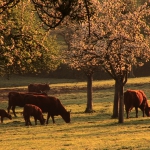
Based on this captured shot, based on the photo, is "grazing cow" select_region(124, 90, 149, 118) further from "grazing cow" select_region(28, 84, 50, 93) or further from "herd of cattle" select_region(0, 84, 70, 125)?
"grazing cow" select_region(28, 84, 50, 93)

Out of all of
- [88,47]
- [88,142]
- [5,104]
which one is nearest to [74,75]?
[5,104]

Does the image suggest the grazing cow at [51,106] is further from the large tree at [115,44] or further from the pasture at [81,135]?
the large tree at [115,44]

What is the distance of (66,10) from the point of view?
16609mm

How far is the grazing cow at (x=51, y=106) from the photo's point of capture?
3778 centimetres

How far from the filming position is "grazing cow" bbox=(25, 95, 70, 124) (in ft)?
124

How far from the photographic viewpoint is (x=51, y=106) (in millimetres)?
39125

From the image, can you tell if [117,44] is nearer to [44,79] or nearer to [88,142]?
[88,142]

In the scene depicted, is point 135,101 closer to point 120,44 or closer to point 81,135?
point 120,44

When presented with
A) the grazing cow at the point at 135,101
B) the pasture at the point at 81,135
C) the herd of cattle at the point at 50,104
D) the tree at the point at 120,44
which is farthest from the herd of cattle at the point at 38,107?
the grazing cow at the point at 135,101

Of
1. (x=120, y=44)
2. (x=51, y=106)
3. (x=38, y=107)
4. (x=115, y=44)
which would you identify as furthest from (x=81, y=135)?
(x=51, y=106)

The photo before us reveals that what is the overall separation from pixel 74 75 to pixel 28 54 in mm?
71157

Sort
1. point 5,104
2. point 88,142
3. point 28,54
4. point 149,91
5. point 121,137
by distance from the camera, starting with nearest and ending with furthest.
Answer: point 88,142
point 121,137
point 28,54
point 5,104
point 149,91

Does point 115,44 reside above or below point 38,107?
above

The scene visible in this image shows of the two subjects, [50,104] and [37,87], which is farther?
[37,87]
